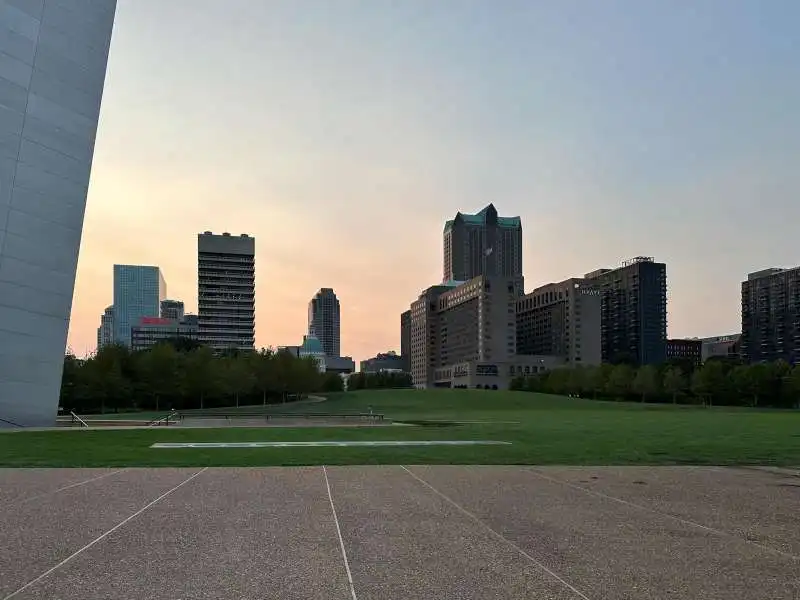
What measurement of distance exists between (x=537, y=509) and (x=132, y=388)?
67.1m

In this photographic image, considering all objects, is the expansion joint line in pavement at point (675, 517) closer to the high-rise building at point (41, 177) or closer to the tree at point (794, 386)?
the high-rise building at point (41, 177)

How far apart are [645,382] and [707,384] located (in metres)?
9.06

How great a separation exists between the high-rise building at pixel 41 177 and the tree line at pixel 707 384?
92.4 m

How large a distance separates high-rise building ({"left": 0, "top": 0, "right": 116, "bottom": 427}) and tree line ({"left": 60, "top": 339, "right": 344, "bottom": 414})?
3441 cm

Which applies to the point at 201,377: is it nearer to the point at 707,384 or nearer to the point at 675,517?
the point at 675,517

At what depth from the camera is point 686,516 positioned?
34.6ft

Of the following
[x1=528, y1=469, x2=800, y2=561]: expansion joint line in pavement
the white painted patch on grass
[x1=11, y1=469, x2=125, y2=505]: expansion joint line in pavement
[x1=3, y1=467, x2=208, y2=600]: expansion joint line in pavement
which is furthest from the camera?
the white painted patch on grass

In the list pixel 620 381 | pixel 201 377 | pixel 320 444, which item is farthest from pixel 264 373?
pixel 320 444

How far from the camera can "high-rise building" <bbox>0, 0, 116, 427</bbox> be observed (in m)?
32.3

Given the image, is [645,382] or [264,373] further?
[645,382]

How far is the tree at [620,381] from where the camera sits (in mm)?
112188

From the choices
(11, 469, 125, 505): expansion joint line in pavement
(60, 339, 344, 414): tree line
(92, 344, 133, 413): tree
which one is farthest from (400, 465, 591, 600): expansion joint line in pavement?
(60, 339, 344, 414): tree line

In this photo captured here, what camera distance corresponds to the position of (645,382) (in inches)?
4252

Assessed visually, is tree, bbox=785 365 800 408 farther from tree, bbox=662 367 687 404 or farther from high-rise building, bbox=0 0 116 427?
high-rise building, bbox=0 0 116 427
